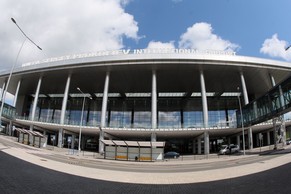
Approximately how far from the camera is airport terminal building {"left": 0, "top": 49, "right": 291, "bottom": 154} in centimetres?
4184

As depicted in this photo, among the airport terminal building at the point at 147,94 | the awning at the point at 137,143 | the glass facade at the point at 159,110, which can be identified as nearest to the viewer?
the awning at the point at 137,143

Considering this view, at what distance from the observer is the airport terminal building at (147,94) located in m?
41.8

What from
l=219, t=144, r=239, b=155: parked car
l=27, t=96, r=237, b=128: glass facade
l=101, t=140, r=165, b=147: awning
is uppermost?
l=27, t=96, r=237, b=128: glass facade

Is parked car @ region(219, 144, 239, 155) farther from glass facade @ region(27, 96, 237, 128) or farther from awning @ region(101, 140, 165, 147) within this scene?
awning @ region(101, 140, 165, 147)

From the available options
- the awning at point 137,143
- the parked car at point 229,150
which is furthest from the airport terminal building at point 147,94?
the awning at point 137,143

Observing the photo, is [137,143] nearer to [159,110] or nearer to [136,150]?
[136,150]

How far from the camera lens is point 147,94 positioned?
192ft

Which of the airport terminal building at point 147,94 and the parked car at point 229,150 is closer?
the parked car at point 229,150

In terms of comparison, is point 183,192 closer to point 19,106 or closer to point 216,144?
point 216,144

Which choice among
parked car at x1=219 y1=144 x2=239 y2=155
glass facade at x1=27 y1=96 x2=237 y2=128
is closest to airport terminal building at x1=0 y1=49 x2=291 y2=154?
glass facade at x1=27 y1=96 x2=237 y2=128

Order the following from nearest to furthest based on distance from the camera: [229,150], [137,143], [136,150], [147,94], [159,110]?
[137,143] → [136,150] → [229,150] → [159,110] → [147,94]

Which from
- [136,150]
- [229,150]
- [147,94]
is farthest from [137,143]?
[147,94]

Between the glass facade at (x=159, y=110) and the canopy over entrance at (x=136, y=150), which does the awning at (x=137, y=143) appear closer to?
the canopy over entrance at (x=136, y=150)

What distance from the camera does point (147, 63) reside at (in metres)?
42.0
